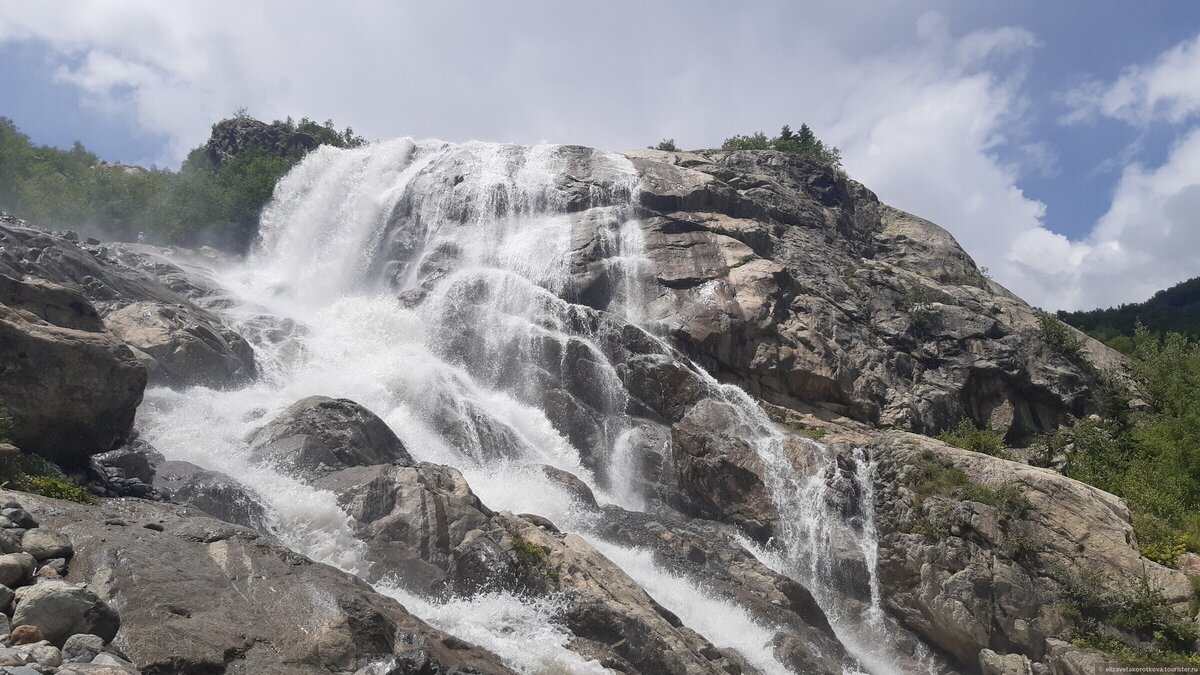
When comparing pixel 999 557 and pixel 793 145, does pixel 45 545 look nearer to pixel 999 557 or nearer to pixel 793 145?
pixel 999 557

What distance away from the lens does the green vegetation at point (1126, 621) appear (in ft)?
60.3

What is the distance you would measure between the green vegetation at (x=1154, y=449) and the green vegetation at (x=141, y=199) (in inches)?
1896

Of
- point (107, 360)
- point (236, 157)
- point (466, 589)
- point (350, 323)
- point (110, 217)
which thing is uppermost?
point (236, 157)

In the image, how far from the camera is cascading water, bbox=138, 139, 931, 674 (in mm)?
18750

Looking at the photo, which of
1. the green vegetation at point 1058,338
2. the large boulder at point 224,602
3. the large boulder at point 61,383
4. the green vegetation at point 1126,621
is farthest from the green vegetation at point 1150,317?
the large boulder at point 61,383

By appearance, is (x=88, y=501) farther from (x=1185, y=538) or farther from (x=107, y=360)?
(x=1185, y=538)

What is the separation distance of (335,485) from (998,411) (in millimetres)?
28621

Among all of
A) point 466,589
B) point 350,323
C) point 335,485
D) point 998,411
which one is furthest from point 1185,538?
point 350,323

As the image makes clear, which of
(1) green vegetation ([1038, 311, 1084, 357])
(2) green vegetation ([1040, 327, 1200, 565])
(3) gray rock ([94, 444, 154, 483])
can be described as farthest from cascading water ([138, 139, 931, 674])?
(1) green vegetation ([1038, 311, 1084, 357])

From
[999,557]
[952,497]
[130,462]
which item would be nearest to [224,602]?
[130,462]

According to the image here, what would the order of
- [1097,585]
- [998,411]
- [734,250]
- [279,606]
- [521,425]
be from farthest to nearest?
1. [734,250]
2. [998,411]
3. [521,425]
4. [1097,585]
5. [279,606]

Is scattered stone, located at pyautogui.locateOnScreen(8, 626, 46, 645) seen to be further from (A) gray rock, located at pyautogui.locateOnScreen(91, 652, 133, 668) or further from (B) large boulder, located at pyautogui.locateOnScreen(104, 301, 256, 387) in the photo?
(B) large boulder, located at pyautogui.locateOnScreen(104, 301, 256, 387)

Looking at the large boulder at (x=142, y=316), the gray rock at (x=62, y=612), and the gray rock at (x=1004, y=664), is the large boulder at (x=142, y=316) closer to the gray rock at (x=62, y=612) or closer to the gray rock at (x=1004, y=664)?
the gray rock at (x=62, y=612)

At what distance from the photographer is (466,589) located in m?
15.7
